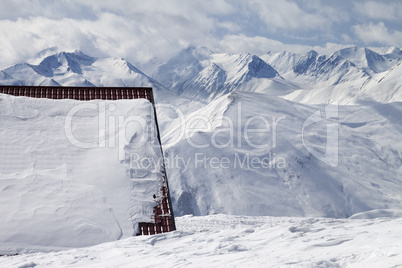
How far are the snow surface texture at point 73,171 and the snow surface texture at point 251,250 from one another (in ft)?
2.54

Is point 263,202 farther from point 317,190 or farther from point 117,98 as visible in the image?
point 117,98

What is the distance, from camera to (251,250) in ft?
24.5

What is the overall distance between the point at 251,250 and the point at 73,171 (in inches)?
211

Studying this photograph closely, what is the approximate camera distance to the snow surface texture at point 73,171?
8.47 meters

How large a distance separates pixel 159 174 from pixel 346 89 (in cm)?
13756

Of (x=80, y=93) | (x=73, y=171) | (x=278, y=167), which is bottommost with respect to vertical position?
(x=73, y=171)

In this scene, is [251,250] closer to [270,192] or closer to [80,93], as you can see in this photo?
[80,93]

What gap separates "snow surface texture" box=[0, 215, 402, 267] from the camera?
6.45 metres

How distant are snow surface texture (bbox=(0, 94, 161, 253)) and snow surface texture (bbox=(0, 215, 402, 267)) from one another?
2.54 feet

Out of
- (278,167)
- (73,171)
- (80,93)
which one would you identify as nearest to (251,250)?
(73,171)

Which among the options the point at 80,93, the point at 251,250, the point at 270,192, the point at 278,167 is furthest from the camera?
the point at 278,167

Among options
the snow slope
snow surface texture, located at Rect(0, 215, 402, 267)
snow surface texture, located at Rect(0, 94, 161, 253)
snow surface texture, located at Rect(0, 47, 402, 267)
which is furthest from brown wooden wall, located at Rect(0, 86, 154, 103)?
the snow slope

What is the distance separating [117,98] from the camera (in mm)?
15133

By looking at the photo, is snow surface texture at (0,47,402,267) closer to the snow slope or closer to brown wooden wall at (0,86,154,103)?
the snow slope
